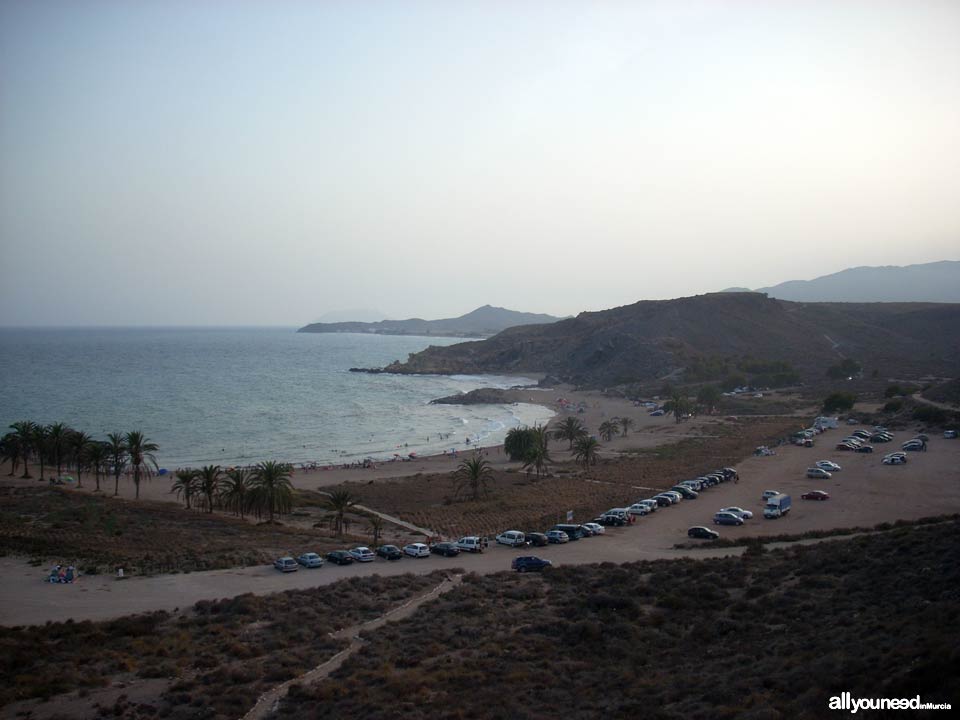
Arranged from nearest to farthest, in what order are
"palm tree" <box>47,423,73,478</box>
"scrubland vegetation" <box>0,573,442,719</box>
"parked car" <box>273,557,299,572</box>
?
1. "scrubland vegetation" <box>0,573,442,719</box>
2. "parked car" <box>273,557,299,572</box>
3. "palm tree" <box>47,423,73,478</box>

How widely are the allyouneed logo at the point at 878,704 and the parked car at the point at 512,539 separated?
18.1 meters

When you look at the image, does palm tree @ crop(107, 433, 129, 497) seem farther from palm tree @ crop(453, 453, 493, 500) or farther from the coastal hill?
the coastal hill

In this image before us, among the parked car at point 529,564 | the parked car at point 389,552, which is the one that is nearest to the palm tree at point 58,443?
the parked car at point 389,552

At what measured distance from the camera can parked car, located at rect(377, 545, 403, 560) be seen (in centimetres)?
2683

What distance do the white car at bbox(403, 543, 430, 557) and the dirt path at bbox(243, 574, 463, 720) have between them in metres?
3.68

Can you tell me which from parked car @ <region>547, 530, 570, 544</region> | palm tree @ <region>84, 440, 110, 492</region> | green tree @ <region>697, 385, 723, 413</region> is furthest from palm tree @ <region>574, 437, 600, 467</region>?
green tree @ <region>697, 385, 723, 413</region>

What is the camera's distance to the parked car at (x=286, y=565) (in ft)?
81.1

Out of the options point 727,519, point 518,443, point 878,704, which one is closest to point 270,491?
point 727,519

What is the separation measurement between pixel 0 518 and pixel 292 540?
14.2 m

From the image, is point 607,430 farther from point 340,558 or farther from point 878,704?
point 878,704

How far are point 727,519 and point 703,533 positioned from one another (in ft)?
10.6

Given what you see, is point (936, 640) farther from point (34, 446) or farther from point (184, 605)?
point (34, 446)

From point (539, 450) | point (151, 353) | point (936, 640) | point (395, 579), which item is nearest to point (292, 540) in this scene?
point (395, 579)

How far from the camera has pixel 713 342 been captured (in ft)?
449
